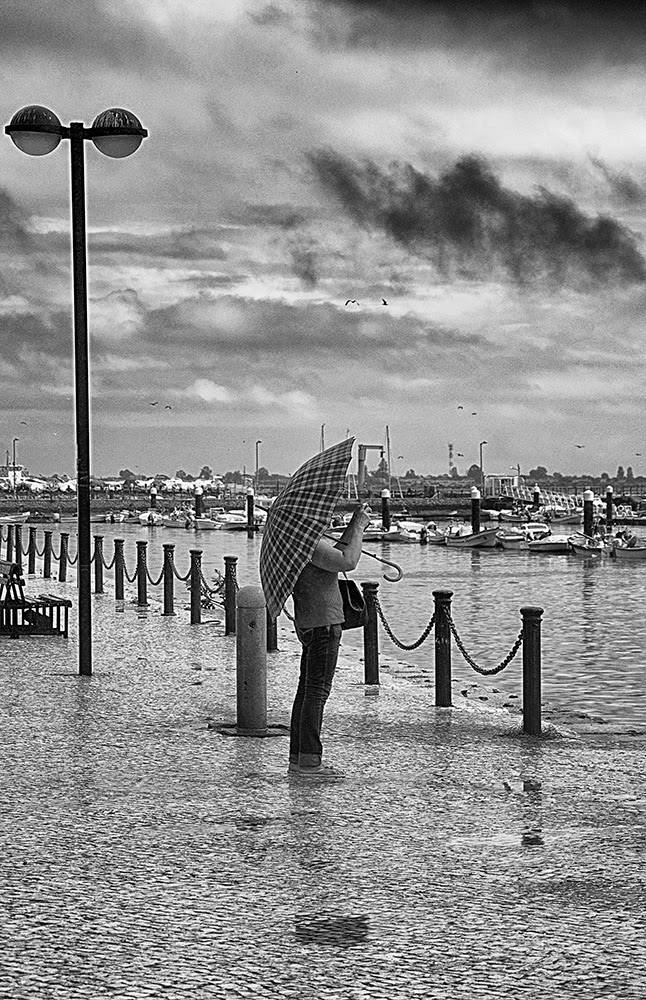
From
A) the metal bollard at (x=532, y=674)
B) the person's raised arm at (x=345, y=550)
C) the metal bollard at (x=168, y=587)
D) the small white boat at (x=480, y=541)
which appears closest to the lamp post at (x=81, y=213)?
the metal bollard at (x=532, y=674)

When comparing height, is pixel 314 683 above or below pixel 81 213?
below

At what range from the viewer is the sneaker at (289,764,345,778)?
961 cm

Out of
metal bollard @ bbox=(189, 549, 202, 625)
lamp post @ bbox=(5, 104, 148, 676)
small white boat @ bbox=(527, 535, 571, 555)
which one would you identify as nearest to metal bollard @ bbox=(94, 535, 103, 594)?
metal bollard @ bbox=(189, 549, 202, 625)

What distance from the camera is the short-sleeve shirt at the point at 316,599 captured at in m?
9.52

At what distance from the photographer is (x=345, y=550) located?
31.0 ft

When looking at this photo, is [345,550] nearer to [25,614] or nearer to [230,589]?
[230,589]

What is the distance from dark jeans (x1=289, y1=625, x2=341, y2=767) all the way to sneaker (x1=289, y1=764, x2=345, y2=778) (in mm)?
31

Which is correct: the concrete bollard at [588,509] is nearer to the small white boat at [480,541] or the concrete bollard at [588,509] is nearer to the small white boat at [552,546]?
the small white boat at [552,546]

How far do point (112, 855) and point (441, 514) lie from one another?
5489 inches

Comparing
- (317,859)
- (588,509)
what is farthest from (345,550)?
(588,509)

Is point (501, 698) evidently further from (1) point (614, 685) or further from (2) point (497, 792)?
(2) point (497, 792)

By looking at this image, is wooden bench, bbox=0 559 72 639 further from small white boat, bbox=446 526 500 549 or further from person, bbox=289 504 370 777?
small white boat, bbox=446 526 500 549

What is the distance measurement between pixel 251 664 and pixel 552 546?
67.8 meters

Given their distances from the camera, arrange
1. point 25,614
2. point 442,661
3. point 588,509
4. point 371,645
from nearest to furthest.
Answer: point 442,661
point 371,645
point 25,614
point 588,509
